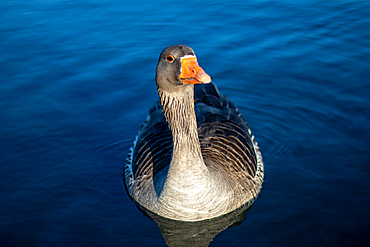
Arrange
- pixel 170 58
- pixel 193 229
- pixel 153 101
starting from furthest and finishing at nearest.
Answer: pixel 153 101
pixel 193 229
pixel 170 58

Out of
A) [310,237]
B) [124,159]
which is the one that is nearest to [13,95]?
[124,159]

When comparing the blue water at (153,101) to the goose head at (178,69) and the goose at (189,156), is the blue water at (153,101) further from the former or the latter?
the goose head at (178,69)

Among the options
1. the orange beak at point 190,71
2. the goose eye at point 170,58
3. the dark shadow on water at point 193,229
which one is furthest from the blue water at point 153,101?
the goose eye at point 170,58

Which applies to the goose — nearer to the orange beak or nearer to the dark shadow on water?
the orange beak

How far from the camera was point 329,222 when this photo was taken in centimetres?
677

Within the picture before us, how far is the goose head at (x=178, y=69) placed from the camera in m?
5.57

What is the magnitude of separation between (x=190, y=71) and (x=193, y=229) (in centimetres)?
267

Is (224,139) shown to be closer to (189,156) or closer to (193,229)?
(189,156)

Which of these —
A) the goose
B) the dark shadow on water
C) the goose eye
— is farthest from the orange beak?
the dark shadow on water

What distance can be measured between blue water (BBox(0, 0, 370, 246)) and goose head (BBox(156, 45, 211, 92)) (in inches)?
101

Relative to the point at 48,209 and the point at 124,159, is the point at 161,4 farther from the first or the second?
the point at 48,209

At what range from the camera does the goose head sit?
18.3 ft

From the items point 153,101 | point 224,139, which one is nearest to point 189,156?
point 224,139

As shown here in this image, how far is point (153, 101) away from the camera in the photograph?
1105 cm
